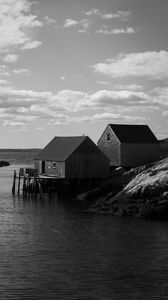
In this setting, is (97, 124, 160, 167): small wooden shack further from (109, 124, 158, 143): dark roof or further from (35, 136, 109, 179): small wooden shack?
(35, 136, 109, 179): small wooden shack

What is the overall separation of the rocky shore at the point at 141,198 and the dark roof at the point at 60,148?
8184mm

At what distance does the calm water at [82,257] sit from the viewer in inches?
867

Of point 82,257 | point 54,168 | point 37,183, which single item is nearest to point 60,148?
point 54,168

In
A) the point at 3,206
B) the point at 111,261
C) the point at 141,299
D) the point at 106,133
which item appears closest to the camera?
the point at 141,299

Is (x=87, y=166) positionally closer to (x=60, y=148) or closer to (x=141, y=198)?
(x=60, y=148)

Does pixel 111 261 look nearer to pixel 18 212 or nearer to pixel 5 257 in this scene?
pixel 5 257

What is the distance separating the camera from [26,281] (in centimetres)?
2317

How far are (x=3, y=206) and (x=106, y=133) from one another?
2365cm

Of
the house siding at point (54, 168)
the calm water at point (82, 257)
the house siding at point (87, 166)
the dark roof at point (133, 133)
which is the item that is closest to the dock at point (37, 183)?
the house siding at point (54, 168)

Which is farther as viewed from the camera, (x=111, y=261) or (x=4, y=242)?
(x=4, y=242)

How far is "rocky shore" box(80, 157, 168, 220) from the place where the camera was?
43.0 metres

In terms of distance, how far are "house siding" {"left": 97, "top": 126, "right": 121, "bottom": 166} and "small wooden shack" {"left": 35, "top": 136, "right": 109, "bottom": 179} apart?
15.3 feet

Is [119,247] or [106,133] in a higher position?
[106,133]

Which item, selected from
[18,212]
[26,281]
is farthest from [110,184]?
[26,281]
